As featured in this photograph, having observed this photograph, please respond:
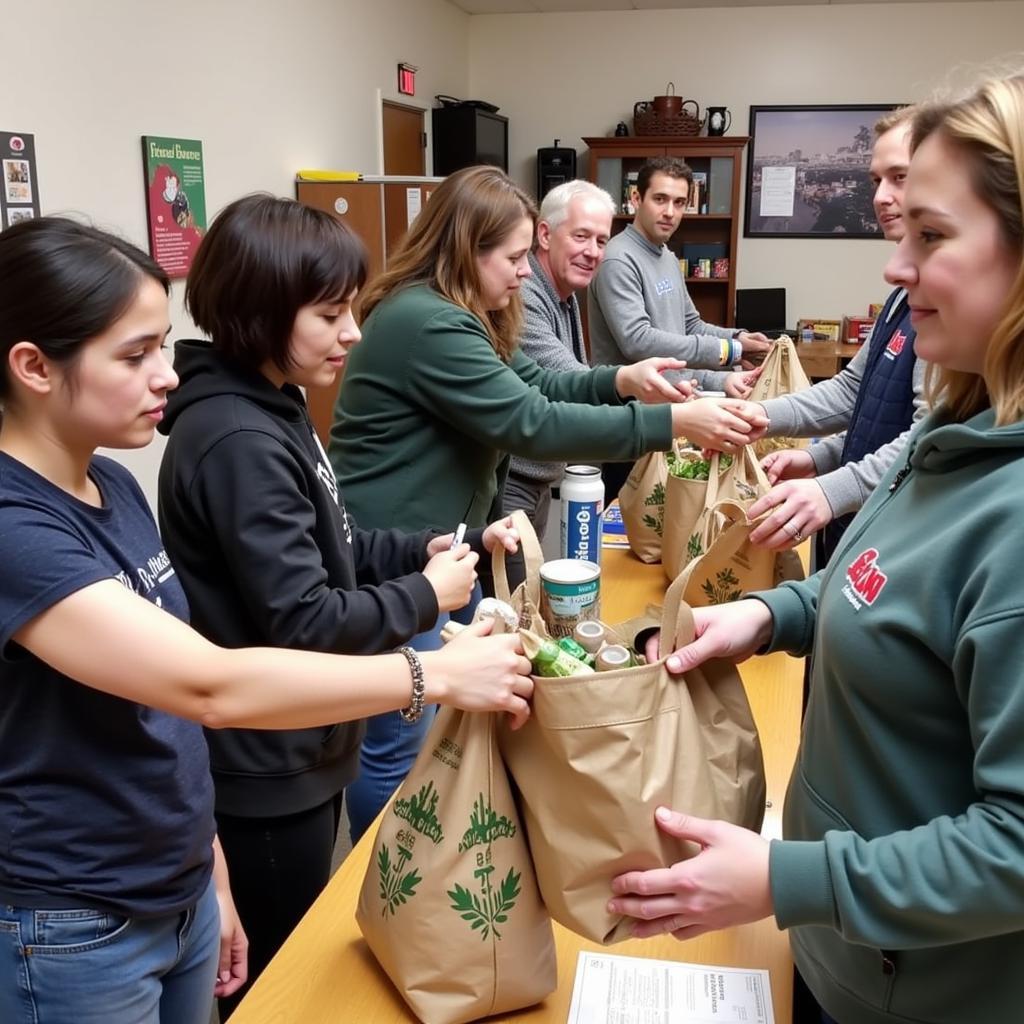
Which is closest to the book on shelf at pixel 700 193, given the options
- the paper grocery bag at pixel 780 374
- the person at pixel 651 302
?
the person at pixel 651 302

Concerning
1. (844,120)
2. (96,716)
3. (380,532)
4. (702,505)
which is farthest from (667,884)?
(844,120)

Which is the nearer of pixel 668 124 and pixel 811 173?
pixel 668 124

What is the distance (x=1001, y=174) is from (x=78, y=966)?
1116mm

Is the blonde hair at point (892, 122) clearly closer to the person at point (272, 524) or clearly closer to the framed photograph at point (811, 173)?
the person at point (272, 524)

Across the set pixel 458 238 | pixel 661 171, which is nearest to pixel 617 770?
pixel 458 238

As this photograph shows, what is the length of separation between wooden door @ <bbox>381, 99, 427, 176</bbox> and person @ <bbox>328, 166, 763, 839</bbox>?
12.5 ft

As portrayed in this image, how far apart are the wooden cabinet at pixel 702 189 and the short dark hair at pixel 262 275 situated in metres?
5.47

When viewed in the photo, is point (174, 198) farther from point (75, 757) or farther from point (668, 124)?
point (668, 124)

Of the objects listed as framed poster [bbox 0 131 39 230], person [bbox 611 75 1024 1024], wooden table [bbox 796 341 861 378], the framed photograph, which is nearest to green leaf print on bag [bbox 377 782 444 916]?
person [bbox 611 75 1024 1024]

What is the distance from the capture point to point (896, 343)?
1.87m

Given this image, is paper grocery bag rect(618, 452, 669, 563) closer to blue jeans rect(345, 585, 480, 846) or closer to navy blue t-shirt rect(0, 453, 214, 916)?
blue jeans rect(345, 585, 480, 846)

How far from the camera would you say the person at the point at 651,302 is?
3400 mm

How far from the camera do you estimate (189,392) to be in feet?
4.19

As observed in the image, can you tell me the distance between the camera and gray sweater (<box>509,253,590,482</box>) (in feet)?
8.65
